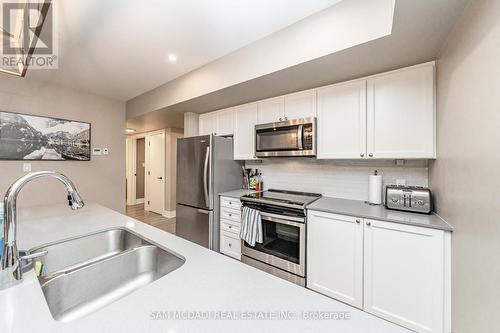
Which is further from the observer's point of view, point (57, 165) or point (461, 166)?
point (57, 165)

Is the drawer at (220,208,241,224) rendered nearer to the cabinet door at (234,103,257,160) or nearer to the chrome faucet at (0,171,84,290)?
the cabinet door at (234,103,257,160)

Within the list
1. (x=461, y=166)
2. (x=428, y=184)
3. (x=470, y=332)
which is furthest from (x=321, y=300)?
(x=428, y=184)

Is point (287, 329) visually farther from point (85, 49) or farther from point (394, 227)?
point (85, 49)

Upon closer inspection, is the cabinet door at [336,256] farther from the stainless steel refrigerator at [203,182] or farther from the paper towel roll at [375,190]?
the stainless steel refrigerator at [203,182]

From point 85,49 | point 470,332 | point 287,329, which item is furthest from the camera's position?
point 85,49

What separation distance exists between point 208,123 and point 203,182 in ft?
3.54

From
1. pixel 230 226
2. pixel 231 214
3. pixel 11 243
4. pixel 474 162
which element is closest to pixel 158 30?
pixel 11 243

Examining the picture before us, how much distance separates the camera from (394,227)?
1531 millimetres

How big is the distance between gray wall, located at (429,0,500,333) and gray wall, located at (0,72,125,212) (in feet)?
14.2

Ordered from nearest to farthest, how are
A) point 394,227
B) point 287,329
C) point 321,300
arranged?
1. point 287,329
2. point 321,300
3. point 394,227

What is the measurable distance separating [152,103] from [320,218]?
2981 millimetres

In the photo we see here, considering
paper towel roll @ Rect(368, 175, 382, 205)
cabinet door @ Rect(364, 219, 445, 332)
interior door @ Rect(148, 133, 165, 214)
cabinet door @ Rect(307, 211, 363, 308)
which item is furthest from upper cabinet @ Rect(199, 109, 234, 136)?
cabinet door @ Rect(364, 219, 445, 332)

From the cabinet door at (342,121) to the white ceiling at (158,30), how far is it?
0.80 meters

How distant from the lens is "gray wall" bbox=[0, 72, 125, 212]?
2678mm
